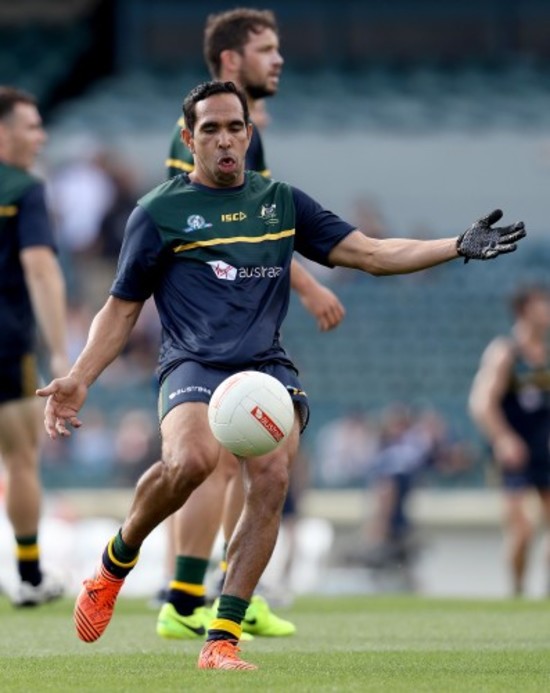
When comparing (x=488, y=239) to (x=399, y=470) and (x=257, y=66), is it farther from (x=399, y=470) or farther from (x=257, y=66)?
(x=399, y=470)

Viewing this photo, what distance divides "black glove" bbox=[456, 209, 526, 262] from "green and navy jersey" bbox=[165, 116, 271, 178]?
2.07 meters

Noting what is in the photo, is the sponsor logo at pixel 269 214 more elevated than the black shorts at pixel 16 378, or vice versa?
the sponsor logo at pixel 269 214

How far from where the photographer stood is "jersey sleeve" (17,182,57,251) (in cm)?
991

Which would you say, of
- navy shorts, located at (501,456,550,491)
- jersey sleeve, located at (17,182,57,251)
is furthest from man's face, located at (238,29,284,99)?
navy shorts, located at (501,456,550,491)

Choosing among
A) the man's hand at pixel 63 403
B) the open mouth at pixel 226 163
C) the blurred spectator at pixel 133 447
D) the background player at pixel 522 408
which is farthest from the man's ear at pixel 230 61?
the blurred spectator at pixel 133 447

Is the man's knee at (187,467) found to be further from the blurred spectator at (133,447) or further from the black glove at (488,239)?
the blurred spectator at (133,447)

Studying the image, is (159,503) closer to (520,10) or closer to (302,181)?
(302,181)

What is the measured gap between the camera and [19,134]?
33.7ft

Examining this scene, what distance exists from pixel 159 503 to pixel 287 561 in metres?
10.1

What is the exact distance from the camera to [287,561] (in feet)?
55.0

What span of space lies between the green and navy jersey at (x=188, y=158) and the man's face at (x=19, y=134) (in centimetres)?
182

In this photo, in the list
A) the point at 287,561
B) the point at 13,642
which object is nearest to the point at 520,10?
the point at 287,561

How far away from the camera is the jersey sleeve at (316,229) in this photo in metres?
7.12

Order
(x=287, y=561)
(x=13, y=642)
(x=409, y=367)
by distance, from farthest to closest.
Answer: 1. (x=409, y=367)
2. (x=287, y=561)
3. (x=13, y=642)
